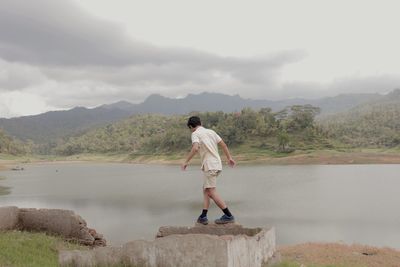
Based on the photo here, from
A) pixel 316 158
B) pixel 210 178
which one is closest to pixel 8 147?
pixel 316 158

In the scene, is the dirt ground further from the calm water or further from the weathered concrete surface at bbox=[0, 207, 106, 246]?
the weathered concrete surface at bbox=[0, 207, 106, 246]

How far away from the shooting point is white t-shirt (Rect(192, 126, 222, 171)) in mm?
7992

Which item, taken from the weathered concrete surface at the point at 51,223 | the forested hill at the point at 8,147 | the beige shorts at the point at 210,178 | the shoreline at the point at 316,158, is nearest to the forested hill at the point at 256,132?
the shoreline at the point at 316,158

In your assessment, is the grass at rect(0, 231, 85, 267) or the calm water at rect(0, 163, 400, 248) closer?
the grass at rect(0, 231, 85, 267)

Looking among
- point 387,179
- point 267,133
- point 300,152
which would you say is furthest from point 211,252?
point 267,133

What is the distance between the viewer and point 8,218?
403 inches

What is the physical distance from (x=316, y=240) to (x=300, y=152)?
64.9m

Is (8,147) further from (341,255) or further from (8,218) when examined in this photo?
(341,255)

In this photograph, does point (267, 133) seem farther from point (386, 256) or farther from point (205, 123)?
point (386, 256)

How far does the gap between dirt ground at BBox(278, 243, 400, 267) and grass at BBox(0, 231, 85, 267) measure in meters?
5.94

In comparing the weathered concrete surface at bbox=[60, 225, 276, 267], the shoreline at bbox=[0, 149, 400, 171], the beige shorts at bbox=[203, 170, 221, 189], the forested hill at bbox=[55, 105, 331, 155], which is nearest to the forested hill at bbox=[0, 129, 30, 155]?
the forested hill at bbox=[55, 105, 331, 155]

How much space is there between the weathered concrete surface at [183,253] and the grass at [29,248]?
1075 millimetres

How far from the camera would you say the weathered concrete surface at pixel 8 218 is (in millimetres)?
10070

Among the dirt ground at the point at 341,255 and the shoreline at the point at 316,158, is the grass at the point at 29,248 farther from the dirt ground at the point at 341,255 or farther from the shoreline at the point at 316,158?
the shoreline at the point at 316,158
